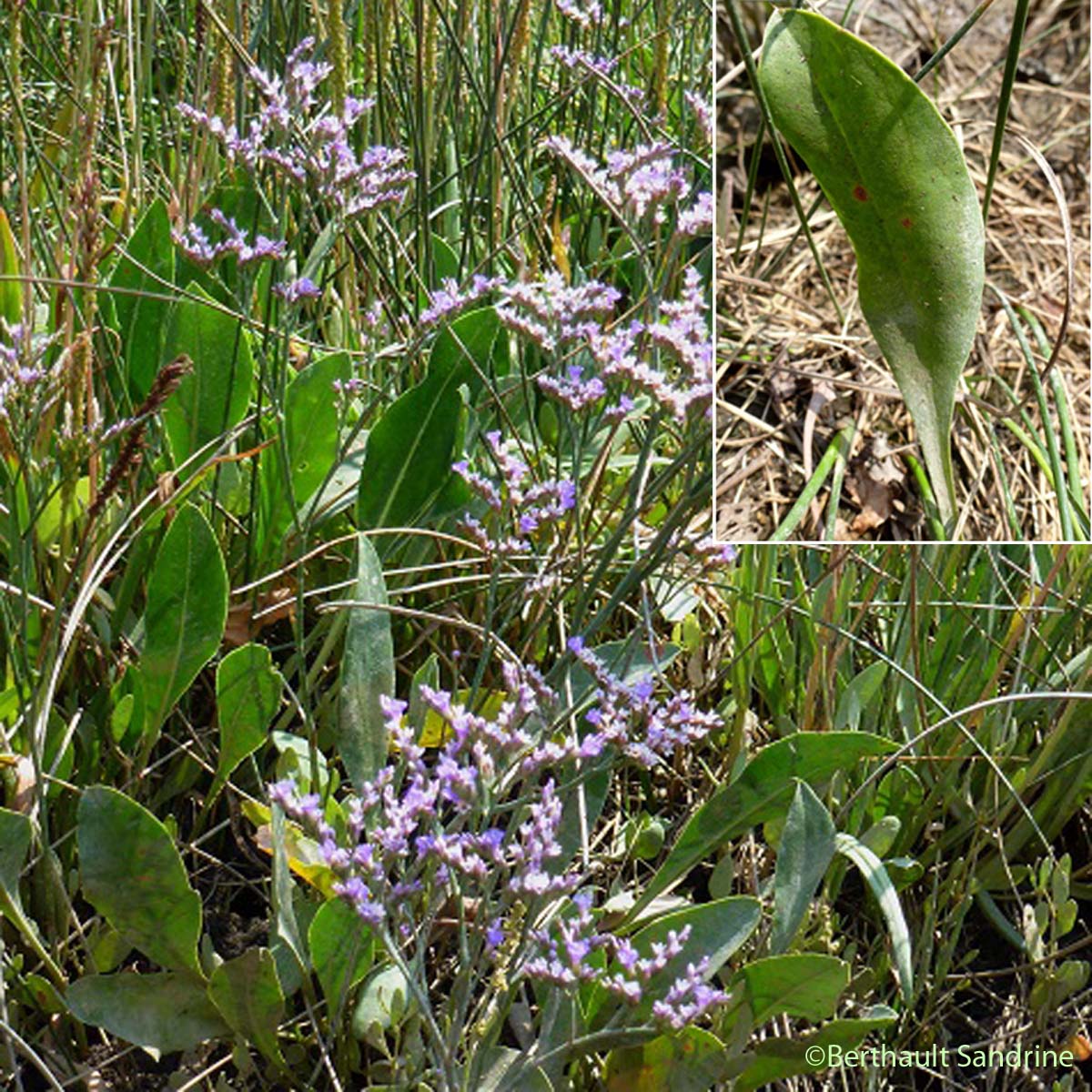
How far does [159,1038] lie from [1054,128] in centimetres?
185

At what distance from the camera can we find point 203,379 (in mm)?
1574

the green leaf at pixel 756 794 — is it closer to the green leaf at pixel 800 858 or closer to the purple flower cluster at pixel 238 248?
the green leaf at pixel 800 858

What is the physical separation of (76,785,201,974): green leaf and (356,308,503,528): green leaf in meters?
0.45

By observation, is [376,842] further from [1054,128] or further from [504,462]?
[1054,128]

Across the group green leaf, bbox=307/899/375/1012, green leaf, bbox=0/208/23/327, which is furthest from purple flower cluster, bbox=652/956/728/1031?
green leaf, bbox=0/208/23/327

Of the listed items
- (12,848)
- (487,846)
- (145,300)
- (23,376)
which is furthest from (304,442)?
(487,846)

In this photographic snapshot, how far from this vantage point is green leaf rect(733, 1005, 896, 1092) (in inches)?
47.8

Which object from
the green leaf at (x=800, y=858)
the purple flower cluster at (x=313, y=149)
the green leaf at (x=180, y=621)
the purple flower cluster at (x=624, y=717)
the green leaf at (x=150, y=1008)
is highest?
the purple flower cluster at (x=313, y=149)

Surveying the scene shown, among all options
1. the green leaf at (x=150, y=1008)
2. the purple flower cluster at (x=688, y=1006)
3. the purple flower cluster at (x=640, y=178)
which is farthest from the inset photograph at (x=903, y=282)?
the green leaf at (x=150, y=1008)

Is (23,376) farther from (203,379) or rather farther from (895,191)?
(895,191)

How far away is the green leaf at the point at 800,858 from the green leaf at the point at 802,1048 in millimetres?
78

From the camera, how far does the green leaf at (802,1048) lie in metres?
1.21

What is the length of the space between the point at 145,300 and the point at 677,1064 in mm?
933

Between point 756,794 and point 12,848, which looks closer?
point 12,848
